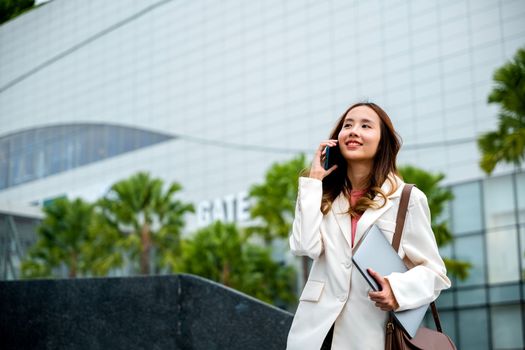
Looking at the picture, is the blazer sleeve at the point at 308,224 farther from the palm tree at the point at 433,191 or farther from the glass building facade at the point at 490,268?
the glass building facade at the point at 490,268

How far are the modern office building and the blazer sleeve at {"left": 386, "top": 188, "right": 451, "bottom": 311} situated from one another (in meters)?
20.2

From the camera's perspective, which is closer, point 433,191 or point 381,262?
point 381,262

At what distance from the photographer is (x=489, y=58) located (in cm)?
3572

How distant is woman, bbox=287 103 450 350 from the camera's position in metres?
2.67

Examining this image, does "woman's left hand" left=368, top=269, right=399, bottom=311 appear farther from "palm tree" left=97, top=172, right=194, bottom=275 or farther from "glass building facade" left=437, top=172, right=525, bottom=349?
"palm tree" left=97, top=172, right=194, bottom=275

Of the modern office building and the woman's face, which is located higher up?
the modern office building

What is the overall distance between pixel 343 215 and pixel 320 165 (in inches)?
8.5

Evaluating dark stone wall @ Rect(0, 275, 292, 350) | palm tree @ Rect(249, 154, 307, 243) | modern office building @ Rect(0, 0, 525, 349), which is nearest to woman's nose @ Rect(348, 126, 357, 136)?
dark stone wall @ Rect(0, 275, 292, 350)

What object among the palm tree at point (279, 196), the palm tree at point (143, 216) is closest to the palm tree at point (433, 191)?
the palm tree at point (279, 196)

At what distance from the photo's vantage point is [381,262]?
8.65 feet

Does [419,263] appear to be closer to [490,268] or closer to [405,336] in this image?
[405,336]

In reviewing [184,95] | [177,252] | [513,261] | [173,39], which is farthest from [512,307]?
[173,39]

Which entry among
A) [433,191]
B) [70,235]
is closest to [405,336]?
[433,191]

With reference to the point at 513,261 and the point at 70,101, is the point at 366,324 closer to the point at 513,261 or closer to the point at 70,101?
the point at 513,261
